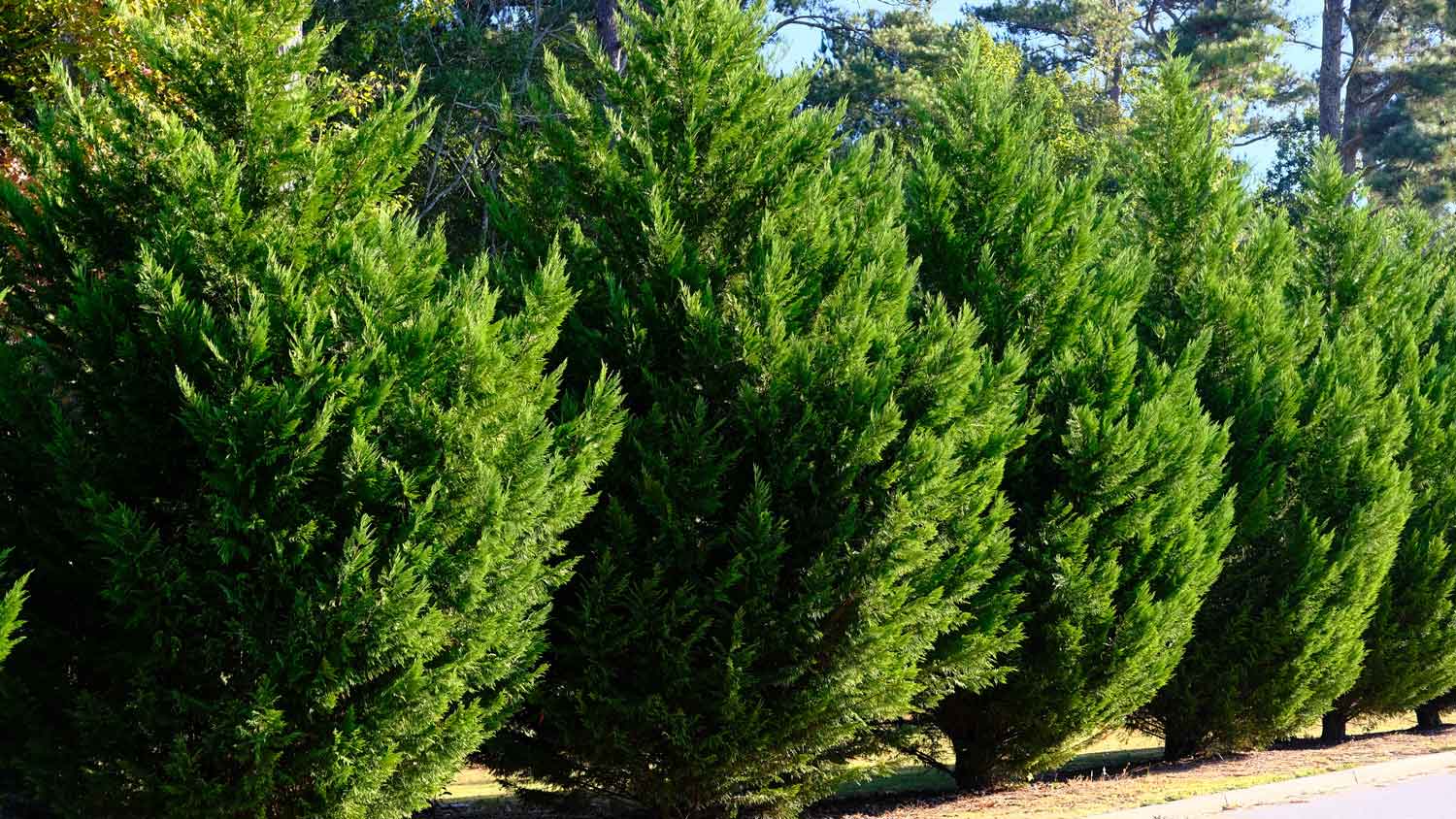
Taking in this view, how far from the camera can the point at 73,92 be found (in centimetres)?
676

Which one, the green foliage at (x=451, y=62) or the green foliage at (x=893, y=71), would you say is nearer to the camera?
the green foliage at (x=451, y=62)

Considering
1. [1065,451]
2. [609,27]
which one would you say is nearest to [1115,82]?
[609,27]

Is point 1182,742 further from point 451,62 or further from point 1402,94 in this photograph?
point 1402,94

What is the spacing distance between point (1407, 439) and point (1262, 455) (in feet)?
11.3

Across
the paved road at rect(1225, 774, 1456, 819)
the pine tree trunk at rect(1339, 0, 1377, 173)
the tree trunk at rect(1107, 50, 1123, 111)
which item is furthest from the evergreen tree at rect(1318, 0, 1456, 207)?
the paved road at rect(1225, 774, 1456, 819)

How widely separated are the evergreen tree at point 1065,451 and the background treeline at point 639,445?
0.14ft

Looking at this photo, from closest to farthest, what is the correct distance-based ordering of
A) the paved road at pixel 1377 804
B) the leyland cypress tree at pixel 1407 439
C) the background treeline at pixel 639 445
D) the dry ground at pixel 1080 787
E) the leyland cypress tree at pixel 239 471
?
the leyland cypress tree at pixel 239 471 < the background treeline at pixel 639 445 < the paved road at pixel 1377 804 < the dry ground at pixel 1080 787 < the leyland cypress tree at pixel 1407 439

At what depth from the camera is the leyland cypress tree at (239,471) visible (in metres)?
6.09

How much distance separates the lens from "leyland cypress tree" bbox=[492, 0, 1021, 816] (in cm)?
810

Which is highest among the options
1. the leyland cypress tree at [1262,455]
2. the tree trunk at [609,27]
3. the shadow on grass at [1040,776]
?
the tree trunk at [609,27]

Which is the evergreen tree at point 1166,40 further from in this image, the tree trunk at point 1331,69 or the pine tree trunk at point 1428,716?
the pine tree trunk at point 1428,716

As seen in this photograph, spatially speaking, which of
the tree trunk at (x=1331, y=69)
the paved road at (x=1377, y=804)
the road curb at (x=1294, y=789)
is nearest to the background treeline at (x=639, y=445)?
the road curb at (x=1294, y=789)

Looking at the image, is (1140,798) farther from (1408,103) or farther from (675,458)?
(1408,103)

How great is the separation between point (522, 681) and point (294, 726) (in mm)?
1548
